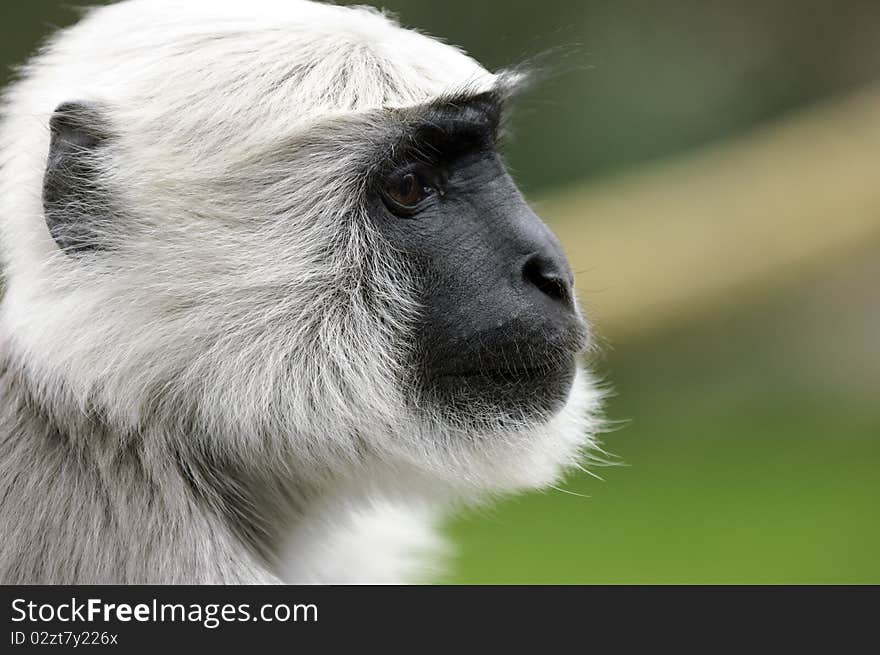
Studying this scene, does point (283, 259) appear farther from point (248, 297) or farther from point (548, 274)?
point (548, 274)

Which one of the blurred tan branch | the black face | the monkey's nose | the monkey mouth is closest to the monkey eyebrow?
the black face

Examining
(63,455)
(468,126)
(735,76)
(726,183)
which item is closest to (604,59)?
(735,76)

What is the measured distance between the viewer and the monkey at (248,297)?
359 centimetres

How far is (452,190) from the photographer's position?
12.7ft

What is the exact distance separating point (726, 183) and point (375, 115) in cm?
834

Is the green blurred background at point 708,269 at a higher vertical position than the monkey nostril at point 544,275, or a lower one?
higher

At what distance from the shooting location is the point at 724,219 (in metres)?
11.4

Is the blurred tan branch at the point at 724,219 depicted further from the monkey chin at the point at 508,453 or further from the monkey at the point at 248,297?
the monkey at the point at 248,297

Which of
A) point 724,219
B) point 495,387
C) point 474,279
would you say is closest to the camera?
point 474,279

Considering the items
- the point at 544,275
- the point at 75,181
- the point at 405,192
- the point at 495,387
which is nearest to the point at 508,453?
the point at 495,387

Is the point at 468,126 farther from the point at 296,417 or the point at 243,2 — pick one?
the point at 296,417

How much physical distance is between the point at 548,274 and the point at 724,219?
26.5 feet

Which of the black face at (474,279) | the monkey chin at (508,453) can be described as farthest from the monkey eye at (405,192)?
the monkey chin at (508,453)

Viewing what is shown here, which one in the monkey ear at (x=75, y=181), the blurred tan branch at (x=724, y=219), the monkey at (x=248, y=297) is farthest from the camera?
the blurred tan branch at (x=724, y=219)
